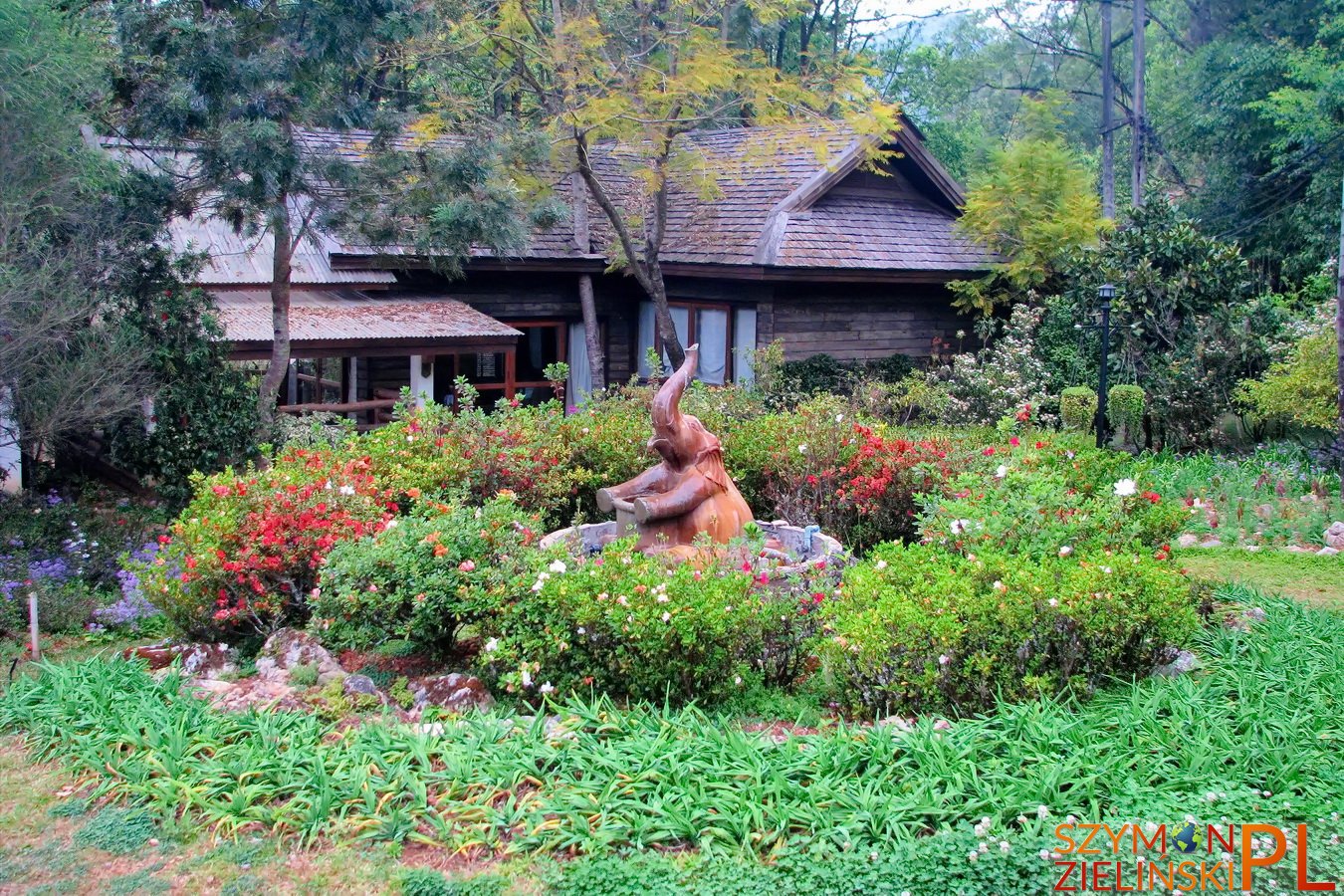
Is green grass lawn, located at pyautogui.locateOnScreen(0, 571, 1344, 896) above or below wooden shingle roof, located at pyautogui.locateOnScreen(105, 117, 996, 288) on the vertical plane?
below

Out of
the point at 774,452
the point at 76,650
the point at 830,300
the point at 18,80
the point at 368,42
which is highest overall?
the point at 368,42

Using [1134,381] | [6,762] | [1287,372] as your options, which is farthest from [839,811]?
[1134,381]

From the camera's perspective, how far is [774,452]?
413 inches

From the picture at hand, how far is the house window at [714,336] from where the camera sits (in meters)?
18.1

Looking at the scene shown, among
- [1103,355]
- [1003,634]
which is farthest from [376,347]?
[1003,634]

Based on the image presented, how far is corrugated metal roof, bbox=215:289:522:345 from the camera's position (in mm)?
14875

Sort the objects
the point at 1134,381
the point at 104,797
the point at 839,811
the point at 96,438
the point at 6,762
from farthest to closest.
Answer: the point at 1134,381 → the point at 96,438 → the point at 6,762 → the point at 104,797 → the point at 839,811

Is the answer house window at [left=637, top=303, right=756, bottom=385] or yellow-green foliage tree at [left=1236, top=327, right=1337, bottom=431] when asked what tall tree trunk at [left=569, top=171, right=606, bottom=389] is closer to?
house window at [left=637, top=303, right=756, bottom=385]

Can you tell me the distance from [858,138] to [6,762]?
15557 mm

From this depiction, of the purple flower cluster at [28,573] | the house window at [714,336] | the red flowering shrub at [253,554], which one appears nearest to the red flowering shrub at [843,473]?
the red flowering shrub at [253,554]

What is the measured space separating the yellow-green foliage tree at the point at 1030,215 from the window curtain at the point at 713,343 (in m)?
3.63

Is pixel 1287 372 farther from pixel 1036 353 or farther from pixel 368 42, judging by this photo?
pixel 368 42

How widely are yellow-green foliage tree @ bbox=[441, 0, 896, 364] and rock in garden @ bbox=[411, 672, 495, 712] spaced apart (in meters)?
10.3

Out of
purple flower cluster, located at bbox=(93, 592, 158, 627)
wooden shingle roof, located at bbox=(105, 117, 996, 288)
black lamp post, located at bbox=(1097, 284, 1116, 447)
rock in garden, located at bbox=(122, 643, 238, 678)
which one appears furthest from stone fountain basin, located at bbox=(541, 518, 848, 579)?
wooden shingle roof, located at bbox=(105, 117, 996, 288)
